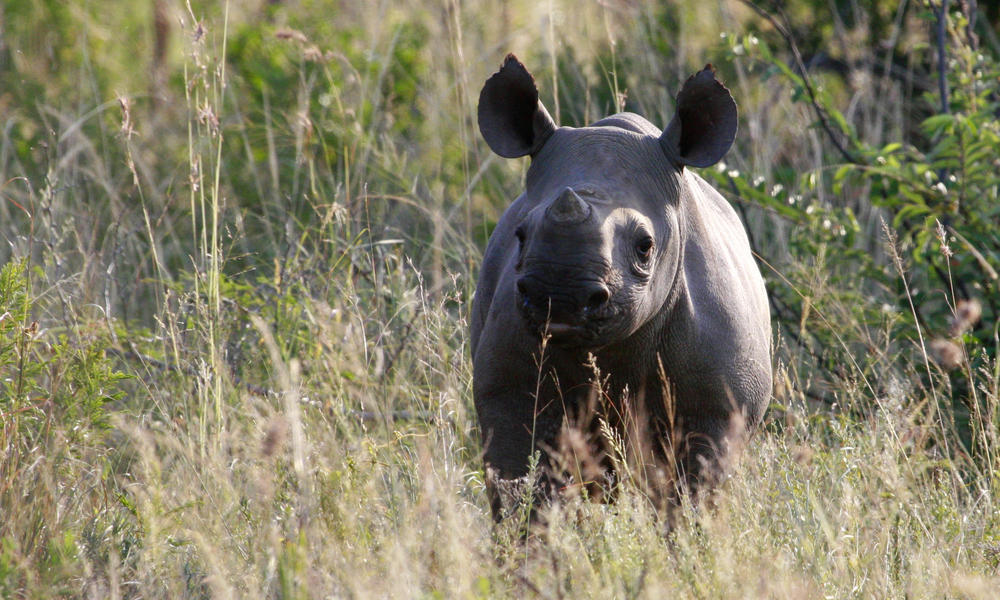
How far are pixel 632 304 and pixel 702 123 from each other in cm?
92

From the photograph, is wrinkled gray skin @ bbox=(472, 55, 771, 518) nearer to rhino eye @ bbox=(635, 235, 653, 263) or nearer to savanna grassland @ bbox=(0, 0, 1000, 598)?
rhino eye @ bbox=(635, 235, 653, 263)

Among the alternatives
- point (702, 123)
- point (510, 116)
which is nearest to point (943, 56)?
point (702, 123)

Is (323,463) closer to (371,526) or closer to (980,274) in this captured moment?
(371,526)

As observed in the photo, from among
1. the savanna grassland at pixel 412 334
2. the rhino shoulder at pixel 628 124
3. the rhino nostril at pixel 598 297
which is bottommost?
the savanna grassland at pixel 412 334

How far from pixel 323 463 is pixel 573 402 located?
2.63ft

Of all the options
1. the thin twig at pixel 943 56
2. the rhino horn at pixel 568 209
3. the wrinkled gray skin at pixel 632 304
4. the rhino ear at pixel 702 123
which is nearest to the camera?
the rhino horn at pixel 568 209

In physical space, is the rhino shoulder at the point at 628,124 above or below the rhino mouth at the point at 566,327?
above

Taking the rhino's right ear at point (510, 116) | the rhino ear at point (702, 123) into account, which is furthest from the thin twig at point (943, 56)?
the rhino's right ear at point (510, 116)

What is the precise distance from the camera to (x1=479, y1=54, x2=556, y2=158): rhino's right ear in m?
4.11

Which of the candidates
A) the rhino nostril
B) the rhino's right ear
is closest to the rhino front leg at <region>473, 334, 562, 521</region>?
the rhino nostril

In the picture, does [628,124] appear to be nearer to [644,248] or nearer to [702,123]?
[702,123]

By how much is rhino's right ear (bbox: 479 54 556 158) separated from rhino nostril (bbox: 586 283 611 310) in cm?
94

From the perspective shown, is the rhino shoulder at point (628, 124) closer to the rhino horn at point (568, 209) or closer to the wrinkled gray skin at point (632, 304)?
the wrinkled gray skin at point (632, 304)

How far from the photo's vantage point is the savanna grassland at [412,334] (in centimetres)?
332
